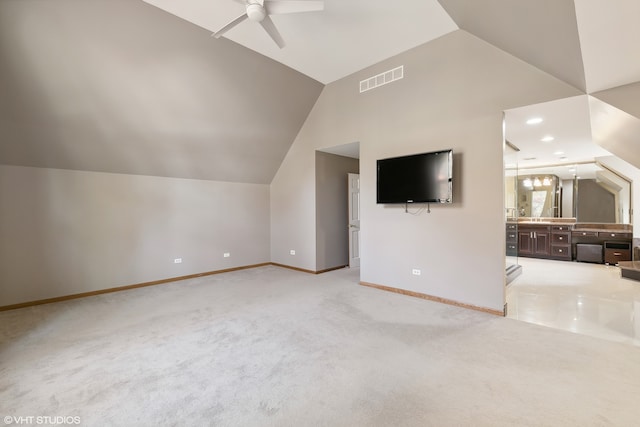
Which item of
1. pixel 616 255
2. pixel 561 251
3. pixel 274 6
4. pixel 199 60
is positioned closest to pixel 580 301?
pixel 616 255

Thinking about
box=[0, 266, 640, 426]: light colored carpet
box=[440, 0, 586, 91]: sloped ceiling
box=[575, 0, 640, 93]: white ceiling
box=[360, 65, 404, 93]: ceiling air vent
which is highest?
box=[360, 65, 404, 93]: ceiling air vent

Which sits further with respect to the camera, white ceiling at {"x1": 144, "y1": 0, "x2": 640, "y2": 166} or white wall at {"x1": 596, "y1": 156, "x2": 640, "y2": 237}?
white wall at {"x1": 596, "y1": 156, "x2": 640, "y2": 237}

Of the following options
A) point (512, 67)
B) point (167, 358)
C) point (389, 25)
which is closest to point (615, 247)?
point (512, 67)

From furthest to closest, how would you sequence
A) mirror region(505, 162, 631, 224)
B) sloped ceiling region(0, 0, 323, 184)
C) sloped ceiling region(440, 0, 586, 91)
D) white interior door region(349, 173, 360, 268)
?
mirror region(505, 162, 631, 224), white interior door region(349, 173, 360, 268), sloped ceiling region(0, 0, 323, 184), sloped ceiling region(440, 0, 586, 91)

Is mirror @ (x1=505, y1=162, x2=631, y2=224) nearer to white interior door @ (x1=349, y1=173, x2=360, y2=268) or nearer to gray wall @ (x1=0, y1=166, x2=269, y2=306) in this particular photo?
white interior door @ (x1=349, y1=173, x2=360, y2=268)

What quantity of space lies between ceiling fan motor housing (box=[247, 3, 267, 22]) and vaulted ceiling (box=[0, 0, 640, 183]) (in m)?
0.77

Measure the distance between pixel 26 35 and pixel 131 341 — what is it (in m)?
3.49

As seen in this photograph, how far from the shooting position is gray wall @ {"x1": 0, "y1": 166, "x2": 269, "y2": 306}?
4.07 m

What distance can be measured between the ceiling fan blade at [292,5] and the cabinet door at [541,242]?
8054 mm

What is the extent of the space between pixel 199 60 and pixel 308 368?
4.29 metres

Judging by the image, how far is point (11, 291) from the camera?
13.1 feet

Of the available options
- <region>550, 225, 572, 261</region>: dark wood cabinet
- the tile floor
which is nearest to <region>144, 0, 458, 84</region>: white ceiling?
the tile floor

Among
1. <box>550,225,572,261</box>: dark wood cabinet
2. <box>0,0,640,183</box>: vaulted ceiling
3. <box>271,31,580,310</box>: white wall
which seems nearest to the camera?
<box>0,0,640,183</box>: vaulted ceiling

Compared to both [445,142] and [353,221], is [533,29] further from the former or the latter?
[353,221]
